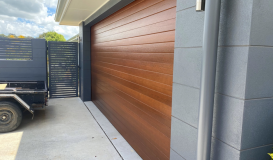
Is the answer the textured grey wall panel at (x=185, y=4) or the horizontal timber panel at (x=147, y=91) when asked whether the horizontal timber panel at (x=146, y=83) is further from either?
the textured grey wall panel at (x=185, y=4)

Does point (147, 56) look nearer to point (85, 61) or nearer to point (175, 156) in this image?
point (175, 156)

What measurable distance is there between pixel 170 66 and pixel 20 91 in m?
3.79

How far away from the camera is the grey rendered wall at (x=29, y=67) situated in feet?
23.2

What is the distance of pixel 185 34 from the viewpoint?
72.2 inches

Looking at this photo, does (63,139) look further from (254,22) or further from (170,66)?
(254,22)

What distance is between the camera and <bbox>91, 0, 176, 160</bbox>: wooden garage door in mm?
2723

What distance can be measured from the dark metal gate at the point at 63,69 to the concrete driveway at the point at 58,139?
2129 mm

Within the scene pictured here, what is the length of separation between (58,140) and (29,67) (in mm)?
4139

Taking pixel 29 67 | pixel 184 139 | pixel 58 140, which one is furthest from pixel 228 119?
pixel 29 67

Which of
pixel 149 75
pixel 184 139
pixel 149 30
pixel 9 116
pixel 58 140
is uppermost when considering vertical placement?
pixel 149 30

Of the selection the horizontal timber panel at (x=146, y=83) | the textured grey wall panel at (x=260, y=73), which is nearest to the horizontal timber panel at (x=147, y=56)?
the horizontal timber panel at (x=146, y=83)

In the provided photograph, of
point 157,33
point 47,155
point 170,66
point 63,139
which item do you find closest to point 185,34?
point 170,66

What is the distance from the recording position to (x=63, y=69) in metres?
8.14

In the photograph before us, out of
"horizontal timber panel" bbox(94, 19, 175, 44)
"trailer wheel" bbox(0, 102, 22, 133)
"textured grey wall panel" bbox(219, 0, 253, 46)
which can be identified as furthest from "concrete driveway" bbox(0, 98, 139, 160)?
"textured grey wall panel" bbox(219, 0, 253, 46)
